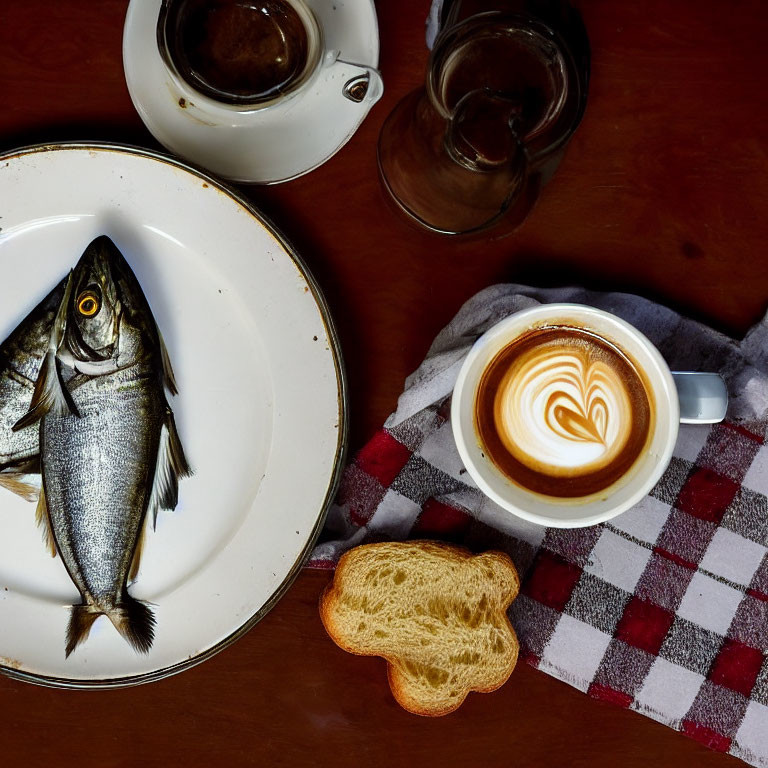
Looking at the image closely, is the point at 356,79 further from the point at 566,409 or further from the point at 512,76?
the point at 566,409

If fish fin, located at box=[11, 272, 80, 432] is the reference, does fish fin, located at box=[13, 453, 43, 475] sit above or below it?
below

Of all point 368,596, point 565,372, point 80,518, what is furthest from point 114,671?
point 565,372

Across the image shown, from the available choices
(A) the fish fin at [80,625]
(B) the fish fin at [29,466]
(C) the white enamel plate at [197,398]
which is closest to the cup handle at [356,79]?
(C) the white enamel plate at [197,398]

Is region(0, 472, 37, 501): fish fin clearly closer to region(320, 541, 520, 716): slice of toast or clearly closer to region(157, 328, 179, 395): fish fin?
region(157, 328, 179, 395): fish fin

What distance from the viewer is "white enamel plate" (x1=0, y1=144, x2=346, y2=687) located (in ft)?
2.89

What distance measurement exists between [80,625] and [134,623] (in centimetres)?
7

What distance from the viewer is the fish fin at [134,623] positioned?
912 millimetres

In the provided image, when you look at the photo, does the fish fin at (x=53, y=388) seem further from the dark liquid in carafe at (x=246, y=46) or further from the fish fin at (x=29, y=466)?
the dark liquid in carafe at (x=246, y=46)

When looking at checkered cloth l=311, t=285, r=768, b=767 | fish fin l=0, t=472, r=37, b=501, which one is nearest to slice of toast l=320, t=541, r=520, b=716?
checkered cloth l=311, t=285, r=768, b=767

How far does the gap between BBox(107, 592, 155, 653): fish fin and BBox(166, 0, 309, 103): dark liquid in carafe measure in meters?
0.60

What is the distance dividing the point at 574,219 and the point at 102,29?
0.60m

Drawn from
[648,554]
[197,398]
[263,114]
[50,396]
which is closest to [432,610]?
[648,554]

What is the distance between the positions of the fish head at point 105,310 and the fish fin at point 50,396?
3cm

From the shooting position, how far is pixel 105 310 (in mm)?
850
